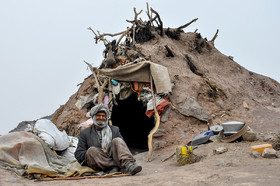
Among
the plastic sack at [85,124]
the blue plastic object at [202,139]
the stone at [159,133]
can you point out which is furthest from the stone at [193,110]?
the plastic sack at [85,124]

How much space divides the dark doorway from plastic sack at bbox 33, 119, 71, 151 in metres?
4.99

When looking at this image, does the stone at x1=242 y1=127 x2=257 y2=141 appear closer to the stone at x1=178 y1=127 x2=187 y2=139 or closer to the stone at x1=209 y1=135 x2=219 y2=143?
the stone at x1=209 y1=135 x2=219 y2=143

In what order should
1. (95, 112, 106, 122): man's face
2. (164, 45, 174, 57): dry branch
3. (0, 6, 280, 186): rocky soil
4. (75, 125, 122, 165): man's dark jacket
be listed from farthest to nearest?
1. (164, 45, 174, 57): dry branch
2. (95, 112, 106, 122): man's face
3. (75, 125, 122, 165): man's dark jacket
4. (0, 6, 280, 186): rocky soil

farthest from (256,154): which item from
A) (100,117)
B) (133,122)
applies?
(133,122)

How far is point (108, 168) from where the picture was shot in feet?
12.7

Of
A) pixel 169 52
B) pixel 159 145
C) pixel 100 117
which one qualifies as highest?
pixel 169 52

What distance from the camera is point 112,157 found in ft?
12.7

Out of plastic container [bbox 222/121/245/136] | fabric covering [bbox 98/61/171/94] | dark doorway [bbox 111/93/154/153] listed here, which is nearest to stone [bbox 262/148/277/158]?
plastic container [bbox 222/121/245/136]

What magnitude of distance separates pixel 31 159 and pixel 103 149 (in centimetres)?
109

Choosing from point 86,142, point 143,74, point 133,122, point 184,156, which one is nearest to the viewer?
point 86,142

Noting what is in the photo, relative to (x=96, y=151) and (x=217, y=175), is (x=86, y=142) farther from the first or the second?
(x=217, y=175)

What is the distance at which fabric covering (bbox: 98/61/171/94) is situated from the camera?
22.5ft

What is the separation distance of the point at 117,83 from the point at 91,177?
4.11 meters

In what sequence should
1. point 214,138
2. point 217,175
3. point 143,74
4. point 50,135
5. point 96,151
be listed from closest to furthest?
point 217,175, point 96,151, point 50,135, point 214,138, point 143,74
